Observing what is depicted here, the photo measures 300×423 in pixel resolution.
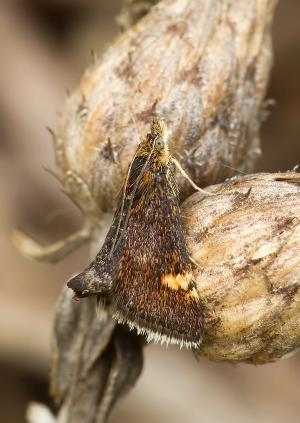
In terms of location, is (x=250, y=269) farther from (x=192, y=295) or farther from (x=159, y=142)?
(x=159, y=142)

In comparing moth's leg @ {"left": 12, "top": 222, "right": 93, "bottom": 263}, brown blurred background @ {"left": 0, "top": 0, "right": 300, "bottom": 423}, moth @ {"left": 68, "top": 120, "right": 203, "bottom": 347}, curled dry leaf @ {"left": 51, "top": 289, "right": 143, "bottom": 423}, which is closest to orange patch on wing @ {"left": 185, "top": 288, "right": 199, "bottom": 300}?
moth @ {"left": 68, "top": 120, "right": 203, "bottom": 347}

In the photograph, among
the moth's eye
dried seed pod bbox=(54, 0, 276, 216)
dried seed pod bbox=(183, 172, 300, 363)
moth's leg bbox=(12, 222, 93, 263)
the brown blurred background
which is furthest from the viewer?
the brown blurred background

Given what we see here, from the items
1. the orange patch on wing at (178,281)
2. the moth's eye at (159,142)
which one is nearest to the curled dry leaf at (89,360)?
the orange patch on wing at (178,281)

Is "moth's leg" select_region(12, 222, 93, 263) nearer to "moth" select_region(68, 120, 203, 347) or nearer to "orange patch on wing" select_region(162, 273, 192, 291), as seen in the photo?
"moth" select_region(68, 120, 203, 347)

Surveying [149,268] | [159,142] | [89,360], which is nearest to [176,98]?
[159,142]

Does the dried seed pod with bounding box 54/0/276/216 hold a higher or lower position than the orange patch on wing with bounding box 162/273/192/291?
higher
